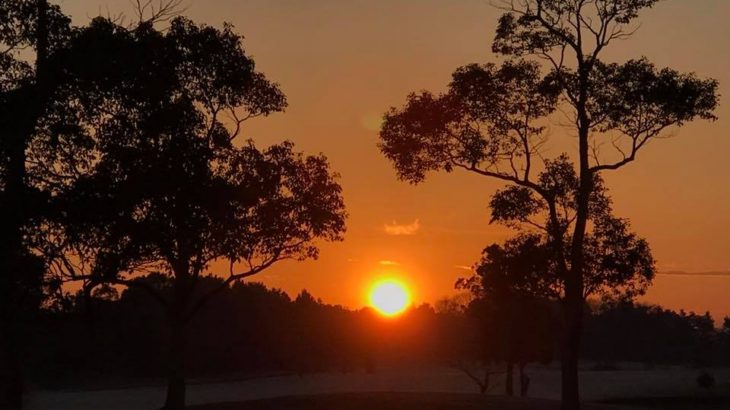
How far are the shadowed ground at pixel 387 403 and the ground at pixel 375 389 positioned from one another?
71.8ft

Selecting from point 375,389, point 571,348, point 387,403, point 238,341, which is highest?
point 238,341

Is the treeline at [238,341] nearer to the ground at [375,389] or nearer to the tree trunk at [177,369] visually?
the ground at [375,389]

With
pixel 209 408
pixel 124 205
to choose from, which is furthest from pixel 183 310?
pixel 124 205

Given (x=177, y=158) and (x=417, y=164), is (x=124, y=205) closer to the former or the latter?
(x=177, y=158)

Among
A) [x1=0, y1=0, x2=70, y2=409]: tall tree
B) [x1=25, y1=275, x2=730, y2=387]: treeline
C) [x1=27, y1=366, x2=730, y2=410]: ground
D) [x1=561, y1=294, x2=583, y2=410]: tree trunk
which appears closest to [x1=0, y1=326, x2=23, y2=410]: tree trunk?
[x1=0, y1=0, x2=70, y2=409]: tall tree

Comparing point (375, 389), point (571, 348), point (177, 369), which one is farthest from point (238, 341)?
point (571, 348)

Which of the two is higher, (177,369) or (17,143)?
(17,143)

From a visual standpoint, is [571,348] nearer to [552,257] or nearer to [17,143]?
[552,257]

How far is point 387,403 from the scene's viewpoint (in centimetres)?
3609

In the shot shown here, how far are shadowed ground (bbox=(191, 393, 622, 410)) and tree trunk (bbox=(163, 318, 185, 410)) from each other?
2109mm

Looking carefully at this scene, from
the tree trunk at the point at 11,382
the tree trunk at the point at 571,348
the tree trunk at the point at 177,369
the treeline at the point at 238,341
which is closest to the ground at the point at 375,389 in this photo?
the treeline at the point at 238,341

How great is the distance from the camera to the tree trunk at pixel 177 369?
3519cm

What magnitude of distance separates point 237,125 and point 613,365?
110 m

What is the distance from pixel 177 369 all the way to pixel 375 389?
188ft
